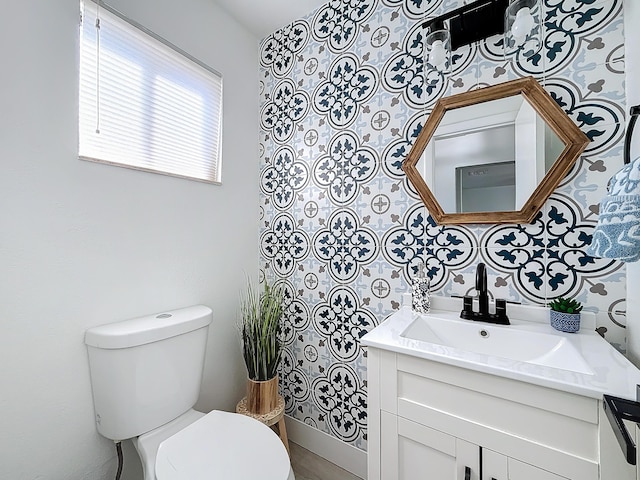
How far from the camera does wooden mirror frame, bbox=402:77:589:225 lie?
38.6 inches

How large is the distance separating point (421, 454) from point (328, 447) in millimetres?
878

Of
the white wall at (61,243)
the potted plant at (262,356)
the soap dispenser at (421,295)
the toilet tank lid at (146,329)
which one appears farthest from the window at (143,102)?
the soap dispenser at (421,295)

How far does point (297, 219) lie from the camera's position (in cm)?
165

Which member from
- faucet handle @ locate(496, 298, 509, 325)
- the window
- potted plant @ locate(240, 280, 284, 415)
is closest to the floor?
potted plant @ locate(240, 280, 284, 415)

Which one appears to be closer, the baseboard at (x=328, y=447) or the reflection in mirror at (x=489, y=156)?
the reflection in mirror at (x=489, y=156)

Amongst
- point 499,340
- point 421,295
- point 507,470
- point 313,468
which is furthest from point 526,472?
point 313,468

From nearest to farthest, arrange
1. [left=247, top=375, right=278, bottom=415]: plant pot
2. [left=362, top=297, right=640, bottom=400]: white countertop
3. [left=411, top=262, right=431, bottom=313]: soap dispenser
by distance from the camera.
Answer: [left=362, top=297, right=640, bottom=400]: white countertop
[left=411, top=262, right=431, bottom=313]: soap dispenser
[left=247, top=375, right=278, bottom=415]: plant pot

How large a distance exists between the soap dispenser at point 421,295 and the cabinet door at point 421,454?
0.45 metres

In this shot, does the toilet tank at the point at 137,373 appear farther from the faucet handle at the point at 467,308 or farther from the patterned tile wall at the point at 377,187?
the faucet handle at the point at 467,308

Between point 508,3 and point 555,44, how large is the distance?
23cm

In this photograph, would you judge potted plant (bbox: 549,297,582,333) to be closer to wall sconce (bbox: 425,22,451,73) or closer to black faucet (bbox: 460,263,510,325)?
black faucet (bbox: 460,263,510,325)

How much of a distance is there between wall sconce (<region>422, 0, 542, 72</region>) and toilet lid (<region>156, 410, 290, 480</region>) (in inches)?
60.9

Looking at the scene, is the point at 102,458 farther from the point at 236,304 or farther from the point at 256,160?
the point at 256,160

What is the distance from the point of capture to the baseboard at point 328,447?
1420 mm
